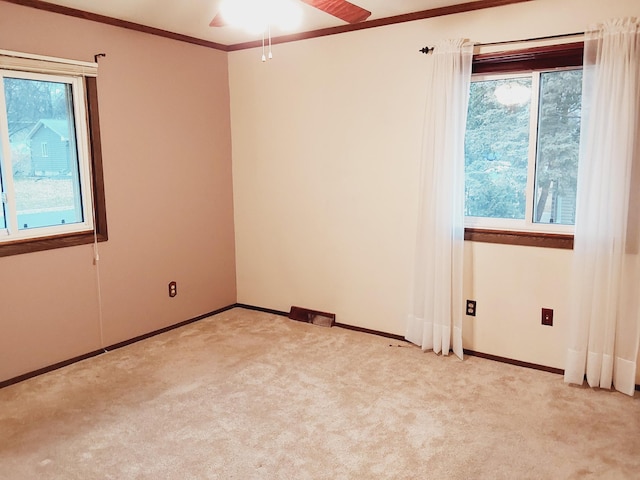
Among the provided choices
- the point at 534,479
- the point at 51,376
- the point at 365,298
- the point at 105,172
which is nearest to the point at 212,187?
the point at 105,172

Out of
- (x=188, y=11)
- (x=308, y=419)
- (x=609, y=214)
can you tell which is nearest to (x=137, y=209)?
(x=188, y=11)

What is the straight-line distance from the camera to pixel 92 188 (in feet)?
11.8

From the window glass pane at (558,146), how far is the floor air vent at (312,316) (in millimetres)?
1828

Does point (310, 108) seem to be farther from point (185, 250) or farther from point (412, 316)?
point (412, 316)

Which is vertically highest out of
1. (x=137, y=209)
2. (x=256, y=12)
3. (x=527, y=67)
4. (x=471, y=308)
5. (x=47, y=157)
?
(x=256, y=12)

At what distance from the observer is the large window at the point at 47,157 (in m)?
3.17

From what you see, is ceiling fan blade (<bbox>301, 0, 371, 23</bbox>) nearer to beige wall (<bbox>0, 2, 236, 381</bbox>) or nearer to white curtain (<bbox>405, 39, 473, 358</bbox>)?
white curtain (<bbox>405, 39, 473, 358</bbox>)

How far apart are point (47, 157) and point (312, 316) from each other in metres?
2.35

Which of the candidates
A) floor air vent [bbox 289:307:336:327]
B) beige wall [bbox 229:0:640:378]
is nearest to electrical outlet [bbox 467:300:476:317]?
beige wall [bbox 229:0:640:378]

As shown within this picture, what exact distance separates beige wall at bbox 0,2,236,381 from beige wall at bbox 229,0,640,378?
274mm

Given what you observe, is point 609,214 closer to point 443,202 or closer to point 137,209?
point 443,202

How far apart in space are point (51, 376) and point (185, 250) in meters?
1.42

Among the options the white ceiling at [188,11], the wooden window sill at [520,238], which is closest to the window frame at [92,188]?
the white ceiling at [188,11]

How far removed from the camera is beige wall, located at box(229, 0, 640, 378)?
3361mm
